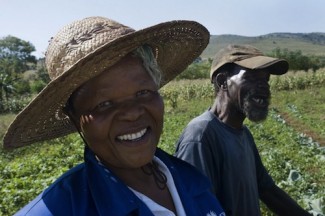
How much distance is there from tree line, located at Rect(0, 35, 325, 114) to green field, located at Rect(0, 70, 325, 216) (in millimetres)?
3079

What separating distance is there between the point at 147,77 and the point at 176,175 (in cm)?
49

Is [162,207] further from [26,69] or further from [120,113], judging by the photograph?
[26,69]

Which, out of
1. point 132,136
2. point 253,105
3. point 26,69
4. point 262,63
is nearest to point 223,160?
point 253,105

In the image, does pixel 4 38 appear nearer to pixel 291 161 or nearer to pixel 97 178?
pixel 291 161

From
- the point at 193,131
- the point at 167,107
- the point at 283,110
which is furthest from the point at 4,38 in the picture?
the point at 193,131

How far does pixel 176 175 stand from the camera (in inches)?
75.2

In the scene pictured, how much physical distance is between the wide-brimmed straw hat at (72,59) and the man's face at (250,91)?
1305 millimetres

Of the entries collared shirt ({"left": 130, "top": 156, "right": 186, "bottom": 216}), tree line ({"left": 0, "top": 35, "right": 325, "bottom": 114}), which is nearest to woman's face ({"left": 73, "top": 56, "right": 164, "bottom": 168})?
collared shirt ({"left": 130, "top": 156, "right": 186, "bottom": 216})

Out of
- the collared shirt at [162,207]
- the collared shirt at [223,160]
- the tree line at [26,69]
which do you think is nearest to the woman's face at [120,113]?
→ the collared shirt at [162,207]

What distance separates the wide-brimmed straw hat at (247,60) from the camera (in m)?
3.04

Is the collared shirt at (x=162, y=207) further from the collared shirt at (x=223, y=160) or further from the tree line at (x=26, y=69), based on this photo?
the tree line at (x=26, y=69)

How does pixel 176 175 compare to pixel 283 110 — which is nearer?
pixel 176 175

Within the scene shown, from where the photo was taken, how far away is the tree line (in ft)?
97.6

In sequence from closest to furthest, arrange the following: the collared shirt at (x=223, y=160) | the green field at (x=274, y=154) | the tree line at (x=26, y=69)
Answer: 1. the collared shirt at (x=223, y=160)
2. the green field at (x=274, y=154)
3. the tree line at (x=26, y=69)
